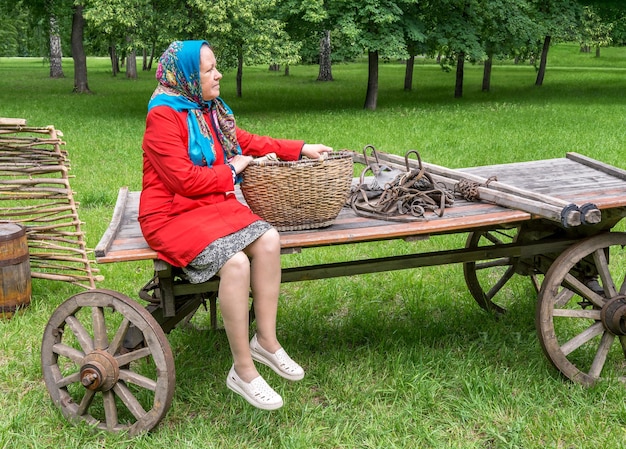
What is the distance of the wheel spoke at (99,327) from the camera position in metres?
3.62

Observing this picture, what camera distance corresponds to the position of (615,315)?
4055 mm

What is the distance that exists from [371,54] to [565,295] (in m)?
14.9

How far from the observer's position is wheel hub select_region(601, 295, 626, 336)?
4051 millimetres

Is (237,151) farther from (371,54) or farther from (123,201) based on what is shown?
(371,54)

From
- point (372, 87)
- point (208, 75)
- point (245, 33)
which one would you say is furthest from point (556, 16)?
point (208, 75)

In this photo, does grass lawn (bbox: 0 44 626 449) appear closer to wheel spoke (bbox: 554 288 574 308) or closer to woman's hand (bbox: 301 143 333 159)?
wheel spoke (bbox: 554 288 574 308)

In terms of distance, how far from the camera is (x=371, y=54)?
1959 cm

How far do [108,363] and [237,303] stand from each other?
2.38ft

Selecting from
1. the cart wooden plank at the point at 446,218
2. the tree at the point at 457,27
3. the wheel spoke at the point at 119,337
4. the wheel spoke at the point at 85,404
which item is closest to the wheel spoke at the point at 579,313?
the cart wooden plank at the point at 446,218

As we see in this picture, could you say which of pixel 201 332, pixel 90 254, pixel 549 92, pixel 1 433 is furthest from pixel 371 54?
pixel 1 433

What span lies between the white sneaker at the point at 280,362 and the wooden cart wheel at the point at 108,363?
432 mm

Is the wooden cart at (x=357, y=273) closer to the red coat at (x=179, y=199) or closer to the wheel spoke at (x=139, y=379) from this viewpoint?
the wheel spoke at (x=139, y=379)

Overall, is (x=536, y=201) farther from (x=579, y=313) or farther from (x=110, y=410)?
(x=110, y=410)

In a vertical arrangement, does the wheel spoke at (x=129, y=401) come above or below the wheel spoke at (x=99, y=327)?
below
